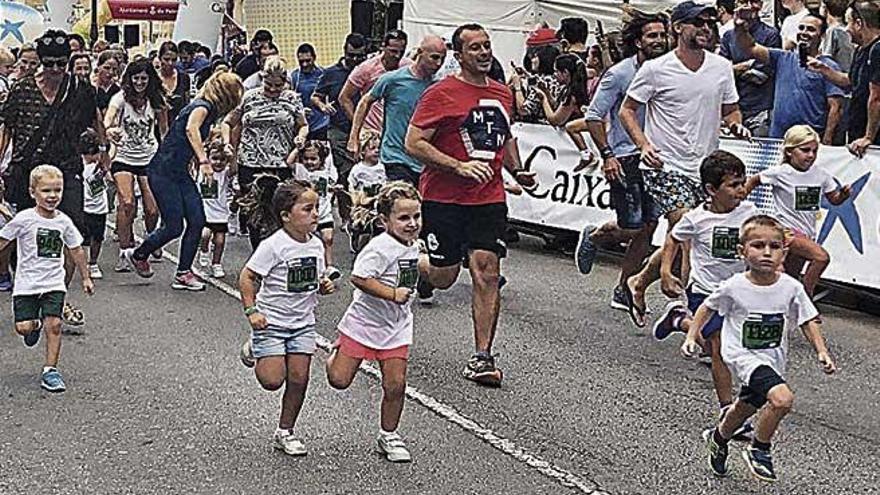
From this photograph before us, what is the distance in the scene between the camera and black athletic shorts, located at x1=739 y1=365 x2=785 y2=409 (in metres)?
6.12

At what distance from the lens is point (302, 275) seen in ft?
22.2

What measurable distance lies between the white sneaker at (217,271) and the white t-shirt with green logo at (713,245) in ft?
17.2

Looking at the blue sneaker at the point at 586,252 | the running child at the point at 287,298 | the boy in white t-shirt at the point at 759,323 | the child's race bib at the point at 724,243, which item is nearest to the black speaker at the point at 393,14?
the blue sneaker at the point at 586,252

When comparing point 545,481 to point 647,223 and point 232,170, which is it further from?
point 232,170

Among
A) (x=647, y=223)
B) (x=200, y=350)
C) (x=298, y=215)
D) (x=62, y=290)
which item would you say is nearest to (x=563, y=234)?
(x=647, y=223)

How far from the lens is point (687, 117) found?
916 centimetres

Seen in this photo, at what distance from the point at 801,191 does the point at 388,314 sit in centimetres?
337

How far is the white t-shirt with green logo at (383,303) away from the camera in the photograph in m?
6.68

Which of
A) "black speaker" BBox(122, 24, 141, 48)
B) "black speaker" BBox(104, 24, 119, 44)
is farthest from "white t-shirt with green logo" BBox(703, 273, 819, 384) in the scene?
"black speaker" BBox(122, 24, 141, 48)

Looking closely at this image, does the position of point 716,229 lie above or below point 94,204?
above

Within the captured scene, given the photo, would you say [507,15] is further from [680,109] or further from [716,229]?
[716,229]

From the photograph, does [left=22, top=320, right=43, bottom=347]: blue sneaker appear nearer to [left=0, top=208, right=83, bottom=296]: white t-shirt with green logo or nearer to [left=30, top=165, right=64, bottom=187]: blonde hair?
[left=0, top=208, right=83, bottom=296]: white t-shirt with green logo

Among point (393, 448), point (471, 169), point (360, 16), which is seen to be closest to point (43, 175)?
point (471, 169)

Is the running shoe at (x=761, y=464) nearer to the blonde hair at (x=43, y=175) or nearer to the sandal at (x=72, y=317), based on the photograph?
the blonde hair at (x=43, y=175)
